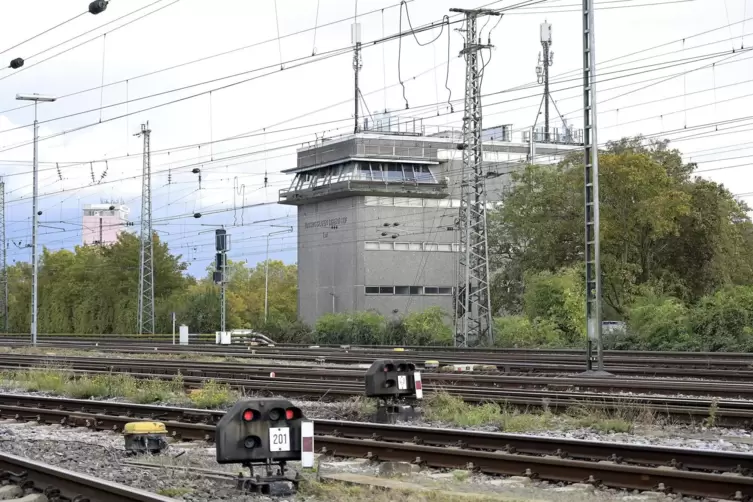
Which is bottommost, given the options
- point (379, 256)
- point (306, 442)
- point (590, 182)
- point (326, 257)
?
point (306, 442)

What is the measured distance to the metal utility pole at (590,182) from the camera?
26375 millimetres

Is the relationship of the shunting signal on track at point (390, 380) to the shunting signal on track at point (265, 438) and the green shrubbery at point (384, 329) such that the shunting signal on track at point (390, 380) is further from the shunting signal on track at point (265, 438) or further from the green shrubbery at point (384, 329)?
the green shrubbery at point (384, 329)

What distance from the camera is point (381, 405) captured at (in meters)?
17.7

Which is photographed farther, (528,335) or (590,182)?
(528,335)

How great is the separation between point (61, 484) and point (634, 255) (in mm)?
48812

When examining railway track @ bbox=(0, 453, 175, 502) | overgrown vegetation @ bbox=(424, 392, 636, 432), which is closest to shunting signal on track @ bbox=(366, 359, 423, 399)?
overgrown vegetation @ bbox=(424, 392, 636, 432)

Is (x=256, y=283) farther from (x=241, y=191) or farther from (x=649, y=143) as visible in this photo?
Result: (x=649, y=143)

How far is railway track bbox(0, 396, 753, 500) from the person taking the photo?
10.8 m

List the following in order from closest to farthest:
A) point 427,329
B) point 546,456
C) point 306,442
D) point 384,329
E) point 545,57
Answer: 1. point 306,442
2. point 546,456
3. point 427,329
4. point 384,329
5. point 545,57

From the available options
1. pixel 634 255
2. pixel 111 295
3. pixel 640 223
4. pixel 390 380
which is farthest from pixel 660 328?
pixel 111 295

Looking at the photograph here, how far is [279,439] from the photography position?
11.0 m

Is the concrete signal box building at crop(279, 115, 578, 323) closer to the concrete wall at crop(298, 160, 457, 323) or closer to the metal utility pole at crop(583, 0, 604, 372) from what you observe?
the concrete wall at crop(298, 160, 457, 323)

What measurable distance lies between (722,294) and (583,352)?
626 centimetres

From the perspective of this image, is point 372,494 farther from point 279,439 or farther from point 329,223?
point 329,223
